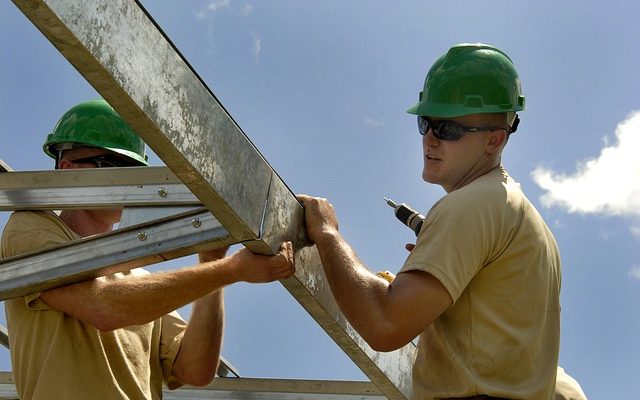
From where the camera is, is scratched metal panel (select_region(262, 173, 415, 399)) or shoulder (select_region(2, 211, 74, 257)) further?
shoulder (select_region(2, 211, 74, 257))

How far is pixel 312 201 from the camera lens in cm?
362

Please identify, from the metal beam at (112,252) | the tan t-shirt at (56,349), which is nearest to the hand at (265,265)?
the metal beam at (112,252)

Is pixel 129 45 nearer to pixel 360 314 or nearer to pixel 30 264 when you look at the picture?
pixel 360 314

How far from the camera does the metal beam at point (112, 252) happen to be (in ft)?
11.4

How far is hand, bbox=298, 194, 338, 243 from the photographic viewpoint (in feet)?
11.6

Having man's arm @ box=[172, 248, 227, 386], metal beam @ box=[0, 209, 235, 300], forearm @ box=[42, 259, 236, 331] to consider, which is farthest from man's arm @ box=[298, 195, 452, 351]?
man's arm @ box=[172, 248, 227, 386]

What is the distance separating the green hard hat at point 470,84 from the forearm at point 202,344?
1.65 meters

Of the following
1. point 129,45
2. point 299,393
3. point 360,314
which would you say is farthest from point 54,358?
point 299,393

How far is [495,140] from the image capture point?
11.3 ft

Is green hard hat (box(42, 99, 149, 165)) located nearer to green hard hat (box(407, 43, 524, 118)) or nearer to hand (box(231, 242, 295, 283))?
hand (box(231, 242, 295, 283))

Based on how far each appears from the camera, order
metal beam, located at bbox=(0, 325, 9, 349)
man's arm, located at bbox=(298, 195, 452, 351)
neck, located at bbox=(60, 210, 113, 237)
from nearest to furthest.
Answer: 1. man's arm, located at bbox=(298, 195, 452, 351)
2. neck, located at bbox=(60, 210, 113, 237)
3. metal beam, located at bbox=(0, 325, 9, 349)

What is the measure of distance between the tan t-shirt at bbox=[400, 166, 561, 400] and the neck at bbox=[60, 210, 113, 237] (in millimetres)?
1871

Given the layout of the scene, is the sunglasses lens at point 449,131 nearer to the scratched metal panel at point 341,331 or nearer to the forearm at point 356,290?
the forearm at point 356,290

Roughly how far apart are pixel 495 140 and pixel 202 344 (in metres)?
1.95
